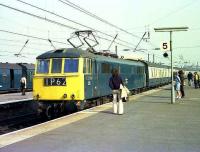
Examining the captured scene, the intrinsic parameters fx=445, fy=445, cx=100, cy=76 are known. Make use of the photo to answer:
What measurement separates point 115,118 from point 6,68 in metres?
28.4

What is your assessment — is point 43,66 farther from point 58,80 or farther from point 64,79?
point 64,79

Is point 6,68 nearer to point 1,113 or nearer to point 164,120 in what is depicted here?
point 1,113

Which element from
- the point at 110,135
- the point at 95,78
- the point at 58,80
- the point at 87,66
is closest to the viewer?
the point at 110,135

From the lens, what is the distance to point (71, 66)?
64.1ft

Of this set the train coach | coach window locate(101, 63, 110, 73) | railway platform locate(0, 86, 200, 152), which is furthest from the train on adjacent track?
railway platform locate(0, 86, 200, 152)

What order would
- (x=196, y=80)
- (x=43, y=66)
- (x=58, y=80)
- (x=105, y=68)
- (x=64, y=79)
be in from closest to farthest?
1. (x=64, y=79)
2. (x=58, y=80)
3. (x=43, y=66)
4. (x=105, y=68)
5. (x=196, y=80)

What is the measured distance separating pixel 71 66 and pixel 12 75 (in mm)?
24772

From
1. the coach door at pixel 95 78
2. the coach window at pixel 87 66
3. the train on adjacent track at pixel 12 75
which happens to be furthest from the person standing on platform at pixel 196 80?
the coach window at pixel 87 66

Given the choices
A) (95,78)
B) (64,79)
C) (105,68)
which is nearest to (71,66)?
(64,79)

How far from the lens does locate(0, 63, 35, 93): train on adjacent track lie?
135ft

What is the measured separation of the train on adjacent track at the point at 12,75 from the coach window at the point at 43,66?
71.3ft

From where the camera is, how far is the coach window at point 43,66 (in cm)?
1976

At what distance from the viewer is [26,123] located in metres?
19.5

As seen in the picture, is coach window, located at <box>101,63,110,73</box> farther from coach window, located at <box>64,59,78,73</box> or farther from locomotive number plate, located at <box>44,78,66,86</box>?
locomotive number plate, located at <box>44,78,66,86</box>
